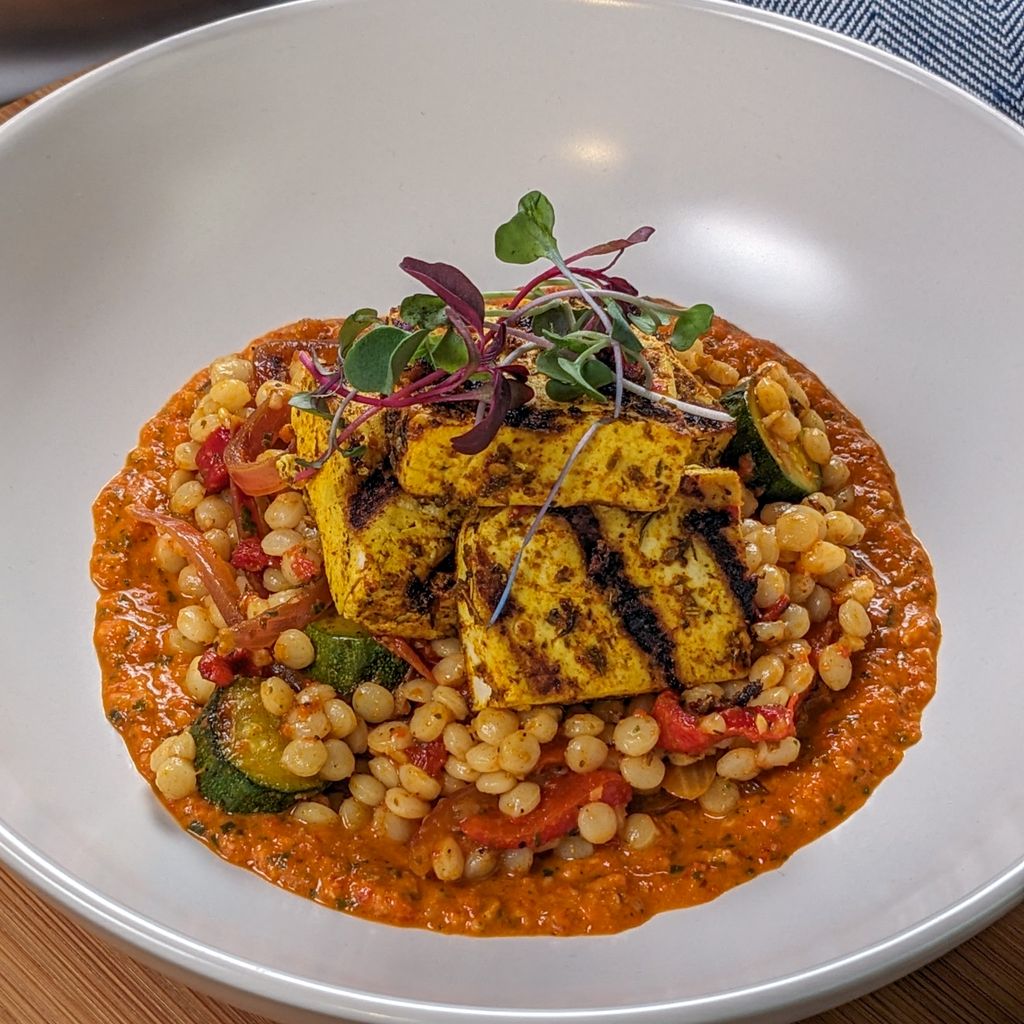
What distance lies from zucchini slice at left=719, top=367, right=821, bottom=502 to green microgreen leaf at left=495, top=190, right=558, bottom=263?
966mm

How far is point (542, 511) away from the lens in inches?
131

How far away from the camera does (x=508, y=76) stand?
5.24 m

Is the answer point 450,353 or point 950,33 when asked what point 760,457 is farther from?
point 950,33

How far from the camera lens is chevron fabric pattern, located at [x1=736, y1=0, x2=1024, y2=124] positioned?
5.58 m

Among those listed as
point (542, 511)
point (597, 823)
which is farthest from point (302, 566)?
point (597, 823)

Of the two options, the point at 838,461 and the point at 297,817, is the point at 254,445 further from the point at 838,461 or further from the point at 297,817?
the point at 838,461

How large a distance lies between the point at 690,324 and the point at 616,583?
2.91ft

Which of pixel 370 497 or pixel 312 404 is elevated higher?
pixel 312 404

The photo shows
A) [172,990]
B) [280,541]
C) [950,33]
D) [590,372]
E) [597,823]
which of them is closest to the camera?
[172,990]

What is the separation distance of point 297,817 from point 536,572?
1.02 m

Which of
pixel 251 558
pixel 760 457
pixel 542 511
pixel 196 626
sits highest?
pixel 542 511

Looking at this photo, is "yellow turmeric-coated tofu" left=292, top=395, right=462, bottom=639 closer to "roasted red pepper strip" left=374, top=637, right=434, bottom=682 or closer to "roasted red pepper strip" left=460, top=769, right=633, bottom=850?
"roasted red pepper strip" left=374, top=637, right=434, bottom=682

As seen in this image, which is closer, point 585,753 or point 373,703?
point 585,753

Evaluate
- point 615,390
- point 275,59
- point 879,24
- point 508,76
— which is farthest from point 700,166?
point 615,390
